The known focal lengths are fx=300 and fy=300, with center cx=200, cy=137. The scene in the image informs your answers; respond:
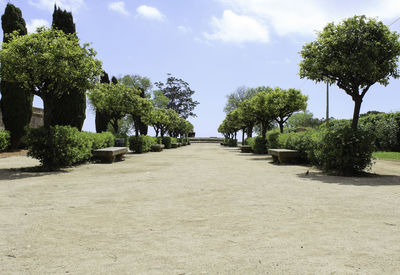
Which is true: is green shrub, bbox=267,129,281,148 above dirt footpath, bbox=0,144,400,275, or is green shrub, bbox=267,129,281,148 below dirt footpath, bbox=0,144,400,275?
above

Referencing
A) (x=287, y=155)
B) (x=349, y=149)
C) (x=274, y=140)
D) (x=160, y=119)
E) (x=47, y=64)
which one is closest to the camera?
(x=349, y=149)

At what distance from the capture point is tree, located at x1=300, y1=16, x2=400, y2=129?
31.9ft

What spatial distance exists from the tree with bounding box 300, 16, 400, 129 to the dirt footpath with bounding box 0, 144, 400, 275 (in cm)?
497

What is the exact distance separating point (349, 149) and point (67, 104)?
1960 centimetres

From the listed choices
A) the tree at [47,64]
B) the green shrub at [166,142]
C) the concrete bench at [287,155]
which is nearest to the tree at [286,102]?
the concrete bench at [287,155]

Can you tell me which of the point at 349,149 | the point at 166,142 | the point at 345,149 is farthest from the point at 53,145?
the point at 166,142

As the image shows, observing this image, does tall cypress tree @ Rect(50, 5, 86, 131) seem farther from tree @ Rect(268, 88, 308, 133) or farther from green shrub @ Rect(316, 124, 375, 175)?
green shrub @ Rect(316, 124, 375, 175)

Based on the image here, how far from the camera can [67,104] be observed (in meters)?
22.3

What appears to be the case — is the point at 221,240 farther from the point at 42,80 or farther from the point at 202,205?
the point at 42,80

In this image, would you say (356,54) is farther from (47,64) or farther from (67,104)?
(67,104)

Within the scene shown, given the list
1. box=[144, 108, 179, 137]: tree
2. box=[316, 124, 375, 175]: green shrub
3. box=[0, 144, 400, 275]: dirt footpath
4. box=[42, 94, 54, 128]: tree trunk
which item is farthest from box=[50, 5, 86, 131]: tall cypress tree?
box=[316, 124, 375, 175]: green shrub

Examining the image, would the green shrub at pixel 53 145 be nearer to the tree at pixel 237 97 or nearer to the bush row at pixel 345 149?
the bush row at pixel 345 149

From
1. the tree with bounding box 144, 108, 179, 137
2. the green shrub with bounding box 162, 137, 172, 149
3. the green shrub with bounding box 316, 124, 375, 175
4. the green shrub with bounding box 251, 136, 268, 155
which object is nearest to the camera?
the green shrub with bounding box 316, 124, 375, 175

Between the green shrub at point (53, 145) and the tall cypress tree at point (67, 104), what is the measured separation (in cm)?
1274
